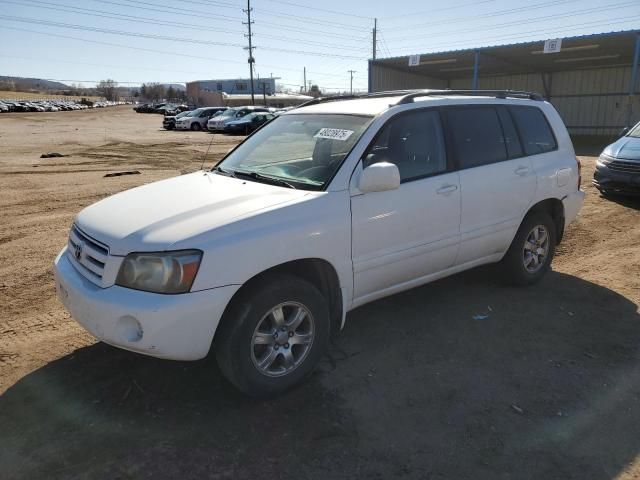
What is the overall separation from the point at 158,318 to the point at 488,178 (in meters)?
2.94

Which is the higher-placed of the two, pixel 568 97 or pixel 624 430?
pixel 568 97

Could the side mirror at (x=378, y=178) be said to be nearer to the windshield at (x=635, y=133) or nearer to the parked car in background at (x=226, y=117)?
the windshield at (x=635, y=133)

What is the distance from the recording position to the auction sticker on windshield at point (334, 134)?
374cm

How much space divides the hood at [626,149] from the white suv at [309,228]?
4439mm

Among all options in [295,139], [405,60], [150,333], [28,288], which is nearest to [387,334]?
[295,139]

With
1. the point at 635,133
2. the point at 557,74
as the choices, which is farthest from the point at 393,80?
the point at 635,133

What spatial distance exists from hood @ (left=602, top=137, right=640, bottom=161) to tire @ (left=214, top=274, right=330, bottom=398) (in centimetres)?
744

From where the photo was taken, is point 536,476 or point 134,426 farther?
point 134,426

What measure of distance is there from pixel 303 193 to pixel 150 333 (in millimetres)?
1279

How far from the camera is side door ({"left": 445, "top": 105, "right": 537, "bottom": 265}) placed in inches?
165

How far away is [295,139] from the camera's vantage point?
419 cm

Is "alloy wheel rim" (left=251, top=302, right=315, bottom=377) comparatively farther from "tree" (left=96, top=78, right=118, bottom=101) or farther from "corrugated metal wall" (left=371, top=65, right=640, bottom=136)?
"tree" (left=96, top=78, right=118, bottom=101)

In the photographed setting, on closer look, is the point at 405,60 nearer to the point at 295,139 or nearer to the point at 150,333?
the point at 295,139

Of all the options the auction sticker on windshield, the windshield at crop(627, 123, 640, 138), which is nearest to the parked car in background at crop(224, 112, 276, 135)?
the windshield at crop(627, 123, 640, 138)
